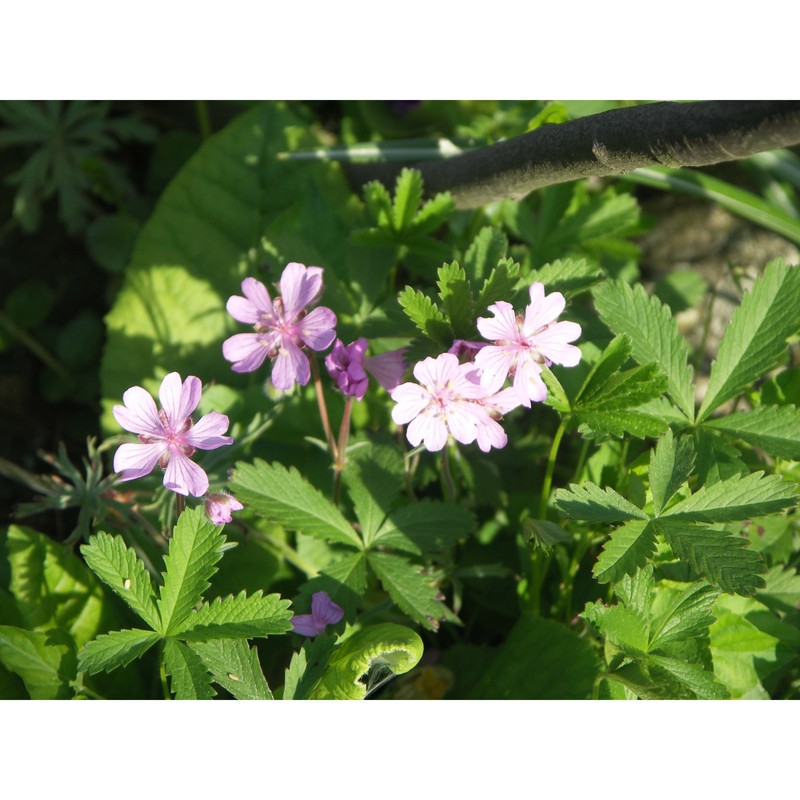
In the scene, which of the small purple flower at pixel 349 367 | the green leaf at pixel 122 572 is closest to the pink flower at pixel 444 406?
the small purple flower at pixel 349 367

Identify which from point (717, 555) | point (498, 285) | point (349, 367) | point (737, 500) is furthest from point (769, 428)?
point (349, 367)

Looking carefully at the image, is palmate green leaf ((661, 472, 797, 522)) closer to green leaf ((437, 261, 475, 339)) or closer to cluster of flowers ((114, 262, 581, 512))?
cluster of flowers ((114, 262, 581, 512))

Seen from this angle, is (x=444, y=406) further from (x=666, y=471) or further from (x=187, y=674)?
(x=187, y=674)

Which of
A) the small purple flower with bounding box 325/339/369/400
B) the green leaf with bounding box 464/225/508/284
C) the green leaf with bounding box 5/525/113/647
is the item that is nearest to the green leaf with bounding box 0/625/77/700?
the green leaf with bounding box 5/525/113/647

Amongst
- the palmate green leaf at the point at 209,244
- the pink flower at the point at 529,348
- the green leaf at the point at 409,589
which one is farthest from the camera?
the palmate green leaf at the point at 209,244

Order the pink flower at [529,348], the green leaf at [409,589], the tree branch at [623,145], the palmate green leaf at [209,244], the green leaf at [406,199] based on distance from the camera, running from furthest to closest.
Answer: the palmate green leaf at [209,244] → the green leaf at [406,199] → the green leaf at [409,589] → the pink flower at [529,348] → the tree branch at [623,145]

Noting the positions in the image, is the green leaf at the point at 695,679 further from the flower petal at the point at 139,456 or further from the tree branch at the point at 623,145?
the flower petal at the point at 139,456

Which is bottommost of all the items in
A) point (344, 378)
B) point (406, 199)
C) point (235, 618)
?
point (235, 618)
